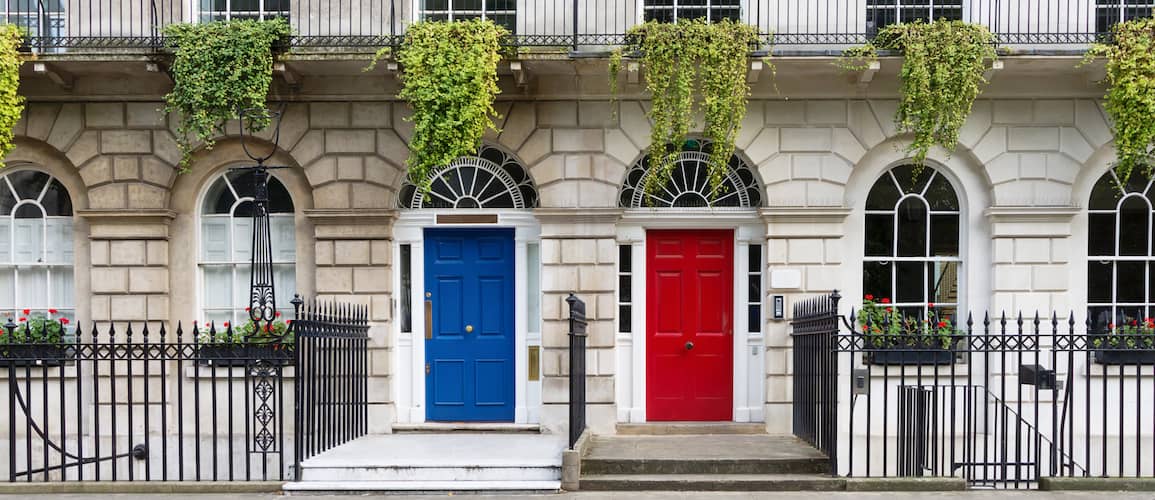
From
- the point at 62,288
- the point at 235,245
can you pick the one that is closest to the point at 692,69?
the point at 235,245

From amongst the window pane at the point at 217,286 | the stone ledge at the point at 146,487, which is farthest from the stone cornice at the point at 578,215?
the stone ledge at the point at 146,487

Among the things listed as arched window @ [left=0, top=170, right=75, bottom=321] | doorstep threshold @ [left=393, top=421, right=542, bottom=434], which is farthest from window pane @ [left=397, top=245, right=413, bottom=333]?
arched window @ [left=0, top=170, right=75, bottom=321]

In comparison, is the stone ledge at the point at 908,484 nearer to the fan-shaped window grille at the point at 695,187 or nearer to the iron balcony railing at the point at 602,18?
the fan-shaped window grille at the point at 695,187

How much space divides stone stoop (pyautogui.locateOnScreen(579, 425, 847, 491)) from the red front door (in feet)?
6.15

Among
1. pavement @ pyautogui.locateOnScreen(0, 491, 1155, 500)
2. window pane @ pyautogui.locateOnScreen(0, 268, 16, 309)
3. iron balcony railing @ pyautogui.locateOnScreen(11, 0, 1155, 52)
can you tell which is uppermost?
iron balcony railing @ pyautogui.locateOnScreen(11, 0, 1155, 52)

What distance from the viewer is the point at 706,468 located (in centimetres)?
899

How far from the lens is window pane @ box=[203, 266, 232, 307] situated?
1173 centimetres

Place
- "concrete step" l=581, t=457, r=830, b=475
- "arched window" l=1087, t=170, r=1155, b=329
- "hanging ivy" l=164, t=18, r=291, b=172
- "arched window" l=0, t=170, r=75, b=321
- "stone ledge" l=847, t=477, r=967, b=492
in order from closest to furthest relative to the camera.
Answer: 1. "stone ledge" l=847, t=477, r=967, b=492
2. "concrete step" l=581, t=457, r=830, b=475
3. "hanging ivy" l=164, t=18, r=291, b=172
4. "arched window" l=1087, t=170, r=1155, b=329
5. "arched window" l=0, t=170, r=75, b=321

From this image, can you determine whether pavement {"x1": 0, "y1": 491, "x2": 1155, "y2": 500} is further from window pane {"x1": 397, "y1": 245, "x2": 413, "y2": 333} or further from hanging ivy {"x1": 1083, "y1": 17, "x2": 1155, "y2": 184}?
hanging ivy {"x1": 1083, "y1": 17, "x2": 1155, "y2": 184}

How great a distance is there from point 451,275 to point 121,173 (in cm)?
398

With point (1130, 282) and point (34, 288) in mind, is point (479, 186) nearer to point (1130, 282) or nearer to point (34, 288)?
point (34, 288)

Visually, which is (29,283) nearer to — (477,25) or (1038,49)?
(477,25)

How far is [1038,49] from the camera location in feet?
36.2

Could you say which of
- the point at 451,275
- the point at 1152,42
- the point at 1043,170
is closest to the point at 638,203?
the point at 451,275
